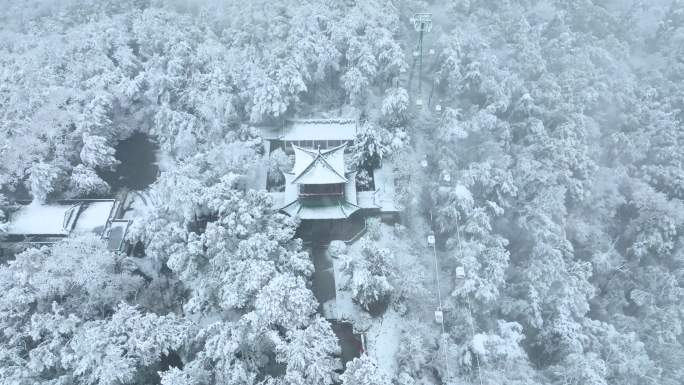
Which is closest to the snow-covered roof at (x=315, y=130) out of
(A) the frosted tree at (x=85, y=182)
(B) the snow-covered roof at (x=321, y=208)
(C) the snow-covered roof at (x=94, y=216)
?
(B) the snow-covered roof at (x=321, y=208)

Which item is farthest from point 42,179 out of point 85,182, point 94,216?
point 94,216

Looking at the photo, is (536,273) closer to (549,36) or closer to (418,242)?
(418,242)

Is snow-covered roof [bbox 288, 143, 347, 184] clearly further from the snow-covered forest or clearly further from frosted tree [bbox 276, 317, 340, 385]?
frosted tree [bbox 276, 317, 340, 385]

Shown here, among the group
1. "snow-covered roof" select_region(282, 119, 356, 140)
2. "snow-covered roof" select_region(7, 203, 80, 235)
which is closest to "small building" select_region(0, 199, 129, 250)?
"snow-covered roof" select_region(7, 203, 80, 235)

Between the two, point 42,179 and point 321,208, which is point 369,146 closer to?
point 321,208

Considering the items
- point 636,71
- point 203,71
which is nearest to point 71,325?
point 203,71

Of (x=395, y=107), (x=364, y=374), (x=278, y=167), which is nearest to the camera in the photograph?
(x=364, y=374)

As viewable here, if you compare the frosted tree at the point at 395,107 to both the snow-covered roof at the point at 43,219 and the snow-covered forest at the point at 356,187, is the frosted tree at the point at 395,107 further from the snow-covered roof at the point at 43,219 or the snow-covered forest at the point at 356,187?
the snow-covered roof at the point at 43,219
